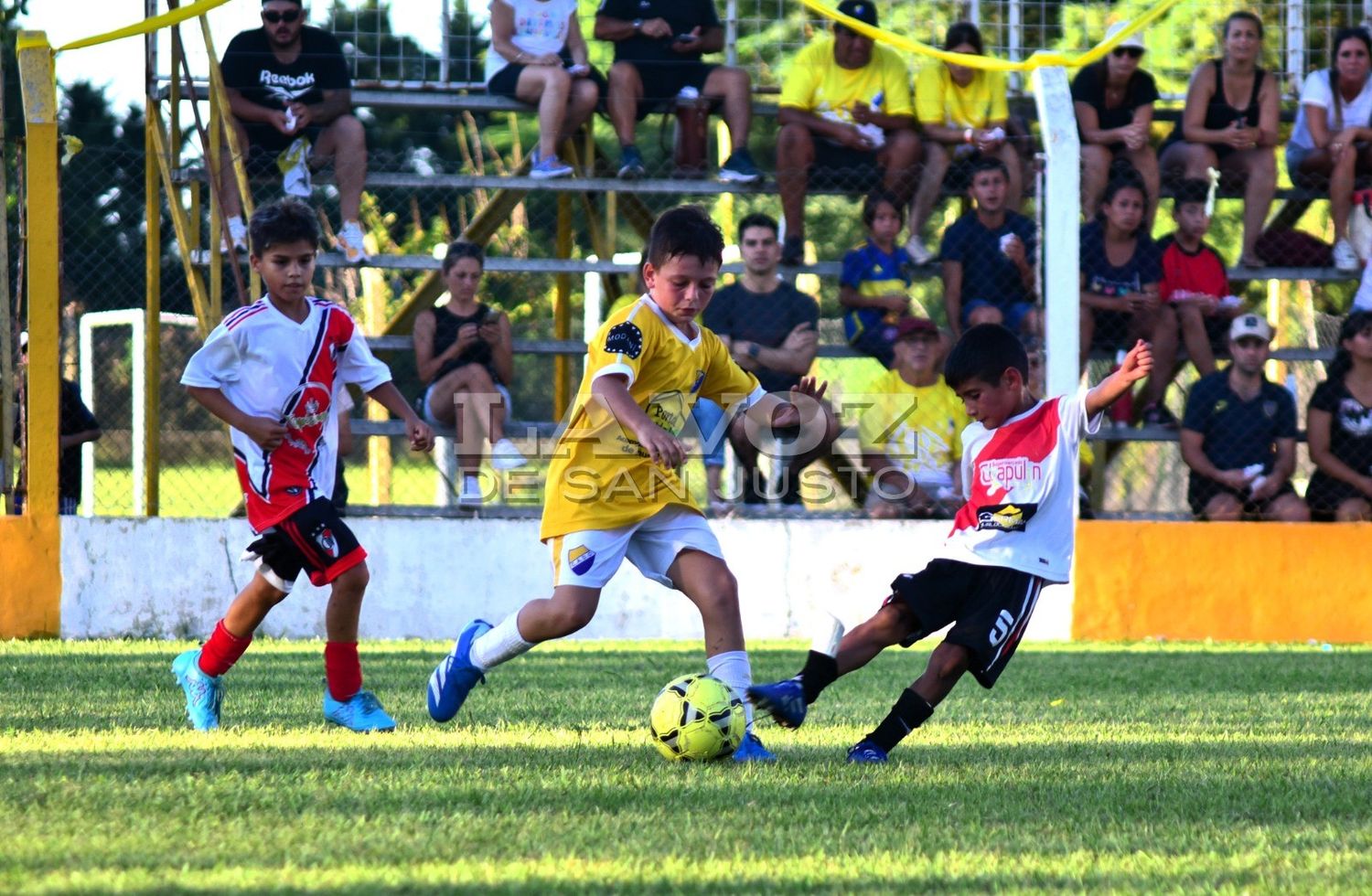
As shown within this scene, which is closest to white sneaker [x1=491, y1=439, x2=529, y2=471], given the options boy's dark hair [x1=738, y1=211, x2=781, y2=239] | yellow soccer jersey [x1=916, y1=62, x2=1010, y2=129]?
boy's dark hair [x1=738, y1=211, x2=781, y2=239]

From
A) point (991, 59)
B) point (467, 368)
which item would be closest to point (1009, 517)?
point (467, 368)

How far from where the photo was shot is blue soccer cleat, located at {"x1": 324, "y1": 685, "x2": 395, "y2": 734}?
16.5 ft

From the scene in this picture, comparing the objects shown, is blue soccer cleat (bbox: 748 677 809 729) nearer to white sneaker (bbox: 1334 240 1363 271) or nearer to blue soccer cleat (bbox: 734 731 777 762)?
blue soccer cleat (bbox: 734 731 777 762)

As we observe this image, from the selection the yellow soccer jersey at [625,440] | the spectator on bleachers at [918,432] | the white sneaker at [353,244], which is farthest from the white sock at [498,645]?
the white sneaker at [353,244]

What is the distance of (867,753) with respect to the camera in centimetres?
445

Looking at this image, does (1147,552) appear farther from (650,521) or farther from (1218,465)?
(650,521)

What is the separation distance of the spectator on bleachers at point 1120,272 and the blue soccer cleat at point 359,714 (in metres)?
5.34

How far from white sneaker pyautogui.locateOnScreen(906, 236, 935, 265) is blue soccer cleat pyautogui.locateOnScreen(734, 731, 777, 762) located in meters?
5.41

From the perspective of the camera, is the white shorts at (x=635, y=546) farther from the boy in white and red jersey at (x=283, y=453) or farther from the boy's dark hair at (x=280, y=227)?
the boy's dark hair at (x=280, y=227)

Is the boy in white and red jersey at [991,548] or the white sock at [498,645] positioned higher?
the boy in white and red jersey at [991,548]

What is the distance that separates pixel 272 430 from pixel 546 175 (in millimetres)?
5069

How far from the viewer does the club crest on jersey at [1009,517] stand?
4.65m

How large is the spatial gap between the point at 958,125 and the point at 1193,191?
4.66 feet

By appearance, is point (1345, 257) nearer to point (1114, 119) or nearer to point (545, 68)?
point (1114, 119)
